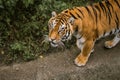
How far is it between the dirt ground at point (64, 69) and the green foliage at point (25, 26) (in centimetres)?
14

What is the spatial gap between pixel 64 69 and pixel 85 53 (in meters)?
0.35

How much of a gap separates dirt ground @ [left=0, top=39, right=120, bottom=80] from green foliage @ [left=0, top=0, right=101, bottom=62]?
0.45 feet

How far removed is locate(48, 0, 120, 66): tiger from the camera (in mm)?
3326

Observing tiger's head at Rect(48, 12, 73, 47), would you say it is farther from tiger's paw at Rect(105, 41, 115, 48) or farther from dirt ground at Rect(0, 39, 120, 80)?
tiger's paw at Rect(105, 41, 115, 48)

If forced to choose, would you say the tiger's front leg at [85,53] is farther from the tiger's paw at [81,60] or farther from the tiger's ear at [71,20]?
the tiger's ear at [71,20]

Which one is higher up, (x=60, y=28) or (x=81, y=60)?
(x=60, y=28)

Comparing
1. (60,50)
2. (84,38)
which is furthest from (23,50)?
(84,38)

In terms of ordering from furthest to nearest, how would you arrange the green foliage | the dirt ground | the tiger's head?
the green foliage → the dirt ground → the tiger's head

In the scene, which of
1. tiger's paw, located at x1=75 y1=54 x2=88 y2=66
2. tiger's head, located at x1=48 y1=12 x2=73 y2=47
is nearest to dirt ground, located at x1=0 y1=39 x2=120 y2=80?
tiger's paw, located at x1=75 y1=54 x2=88 y2=66

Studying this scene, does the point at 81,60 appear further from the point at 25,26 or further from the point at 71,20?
the point at 25,26

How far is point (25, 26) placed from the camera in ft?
14.2

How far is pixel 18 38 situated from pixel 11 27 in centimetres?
20

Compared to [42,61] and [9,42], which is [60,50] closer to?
[42,61]

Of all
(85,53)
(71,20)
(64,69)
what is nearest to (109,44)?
(85,53)
